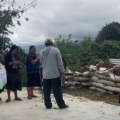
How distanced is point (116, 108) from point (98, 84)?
244 cm

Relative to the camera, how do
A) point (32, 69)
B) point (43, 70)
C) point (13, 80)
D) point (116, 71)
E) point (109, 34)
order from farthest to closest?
point (109, 34) → point (116, 71) → point (32, 69) → point (13, 80) → point (43, 70)

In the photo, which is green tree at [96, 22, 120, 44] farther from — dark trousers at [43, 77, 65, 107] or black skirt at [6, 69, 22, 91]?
dark trousers at [43, 77, 65, 107]

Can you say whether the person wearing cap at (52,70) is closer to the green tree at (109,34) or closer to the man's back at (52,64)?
the man's back at (52,64)

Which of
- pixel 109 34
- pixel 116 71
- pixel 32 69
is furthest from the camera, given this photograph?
pixel 109 34

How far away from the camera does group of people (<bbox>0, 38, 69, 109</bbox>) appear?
4.11 m

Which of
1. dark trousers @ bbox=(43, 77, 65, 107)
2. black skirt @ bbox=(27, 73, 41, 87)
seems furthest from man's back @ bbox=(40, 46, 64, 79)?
black skirt @ bbox=(27, 73, 41, 87)

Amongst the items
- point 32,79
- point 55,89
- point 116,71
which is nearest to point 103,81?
point 116,71

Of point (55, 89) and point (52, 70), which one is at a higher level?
point (52, 70)

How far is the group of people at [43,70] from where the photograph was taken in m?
4.11

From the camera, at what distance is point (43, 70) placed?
4262 millimetres

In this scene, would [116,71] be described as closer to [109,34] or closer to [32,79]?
[32,79]

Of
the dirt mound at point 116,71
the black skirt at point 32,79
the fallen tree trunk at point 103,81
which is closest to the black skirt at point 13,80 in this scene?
the black skirt at point 32,79

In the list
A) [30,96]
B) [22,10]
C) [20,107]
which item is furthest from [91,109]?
[22,10]

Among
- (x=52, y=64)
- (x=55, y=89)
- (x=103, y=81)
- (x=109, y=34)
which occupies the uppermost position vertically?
(x=109, y=34)
